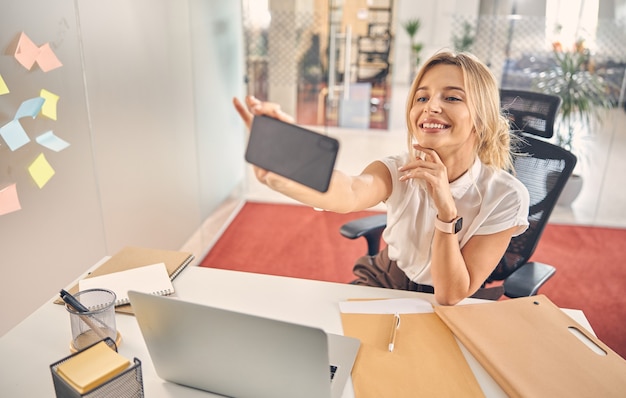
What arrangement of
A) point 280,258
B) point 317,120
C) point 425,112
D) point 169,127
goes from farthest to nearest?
point 317,120 < point 280,258 < point 169,127 < point 425,112

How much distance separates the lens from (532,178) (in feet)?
6.23

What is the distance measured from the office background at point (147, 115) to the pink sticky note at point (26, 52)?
0.02 metres

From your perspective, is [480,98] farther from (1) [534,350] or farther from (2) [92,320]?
(2) [92,320]

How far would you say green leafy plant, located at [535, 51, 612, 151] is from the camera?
148 inches

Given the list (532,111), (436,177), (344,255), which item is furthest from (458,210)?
(344,255)

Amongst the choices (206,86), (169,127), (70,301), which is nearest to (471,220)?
(70,301)

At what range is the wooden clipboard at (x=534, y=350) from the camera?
1.03m

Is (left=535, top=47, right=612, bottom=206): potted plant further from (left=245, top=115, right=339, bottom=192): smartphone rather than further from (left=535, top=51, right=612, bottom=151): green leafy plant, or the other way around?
(left=245, top=115, right=339, bottom=192): smartphone

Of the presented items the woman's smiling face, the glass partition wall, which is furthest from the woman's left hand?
the glass partition wall

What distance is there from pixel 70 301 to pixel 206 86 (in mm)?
2499

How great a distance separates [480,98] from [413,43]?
287 centimetres

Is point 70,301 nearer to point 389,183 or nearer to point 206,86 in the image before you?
point 389,183

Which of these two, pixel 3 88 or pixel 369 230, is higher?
pixel 3 88

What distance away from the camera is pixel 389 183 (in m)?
1.57
